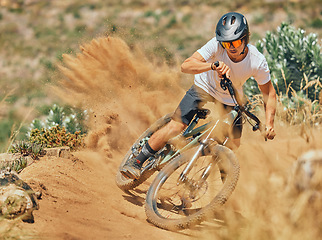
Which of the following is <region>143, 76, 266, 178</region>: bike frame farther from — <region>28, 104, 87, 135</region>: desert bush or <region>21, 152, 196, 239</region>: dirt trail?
<region>28, 104, 87, 135</region>: desert bush

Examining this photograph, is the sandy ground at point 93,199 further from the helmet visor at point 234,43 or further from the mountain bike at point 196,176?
the helmet visor at point 234,43

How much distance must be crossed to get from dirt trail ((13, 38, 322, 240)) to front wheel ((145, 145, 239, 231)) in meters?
0.16

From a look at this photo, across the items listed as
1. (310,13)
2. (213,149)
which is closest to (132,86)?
(213,149)

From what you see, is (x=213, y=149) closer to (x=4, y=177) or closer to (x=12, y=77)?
(x=4, y=177)

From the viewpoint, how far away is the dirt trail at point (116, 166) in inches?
139

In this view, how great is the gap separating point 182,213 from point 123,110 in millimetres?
3240

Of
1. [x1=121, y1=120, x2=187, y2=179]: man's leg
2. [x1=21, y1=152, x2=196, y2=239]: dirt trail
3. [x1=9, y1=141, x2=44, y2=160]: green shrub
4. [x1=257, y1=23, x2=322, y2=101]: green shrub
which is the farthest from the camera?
[x1=257, y1=23, x2=322, y2=101]: green shrub

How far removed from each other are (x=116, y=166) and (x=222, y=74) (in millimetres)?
3248

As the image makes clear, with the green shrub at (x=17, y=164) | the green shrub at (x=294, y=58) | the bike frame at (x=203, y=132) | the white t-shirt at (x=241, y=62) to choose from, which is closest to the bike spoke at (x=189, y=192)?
the bike frame at (x=203, y=132)

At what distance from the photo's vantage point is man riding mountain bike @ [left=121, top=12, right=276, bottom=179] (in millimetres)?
3998

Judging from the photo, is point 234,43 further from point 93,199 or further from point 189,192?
point 93,199

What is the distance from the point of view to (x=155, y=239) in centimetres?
380

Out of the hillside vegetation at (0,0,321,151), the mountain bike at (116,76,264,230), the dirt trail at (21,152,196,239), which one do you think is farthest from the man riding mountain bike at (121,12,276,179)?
the hillside vegetation at (0,0,321,151)

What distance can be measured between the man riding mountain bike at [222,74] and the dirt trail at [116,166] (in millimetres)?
604
